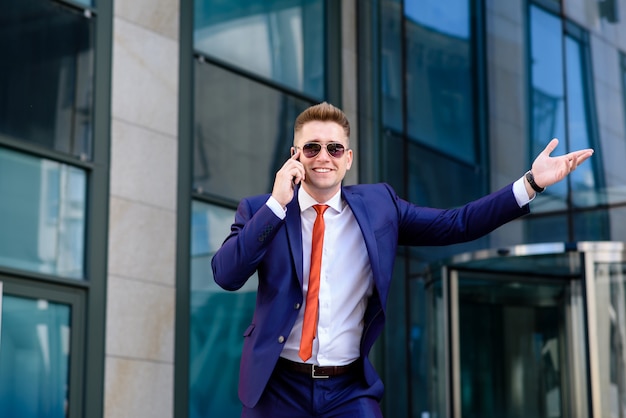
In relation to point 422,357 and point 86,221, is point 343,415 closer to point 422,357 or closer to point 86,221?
point 86,221

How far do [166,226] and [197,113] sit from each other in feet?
3.75

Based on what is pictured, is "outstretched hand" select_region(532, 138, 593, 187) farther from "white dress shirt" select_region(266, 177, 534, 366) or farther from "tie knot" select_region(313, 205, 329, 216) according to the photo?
"tie knot" select_region(313, 205, 329, 216)

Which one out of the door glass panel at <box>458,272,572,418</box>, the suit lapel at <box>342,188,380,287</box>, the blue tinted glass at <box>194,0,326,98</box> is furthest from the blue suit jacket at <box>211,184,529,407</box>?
the blue tinted glass at <box>194,0,326,98</box>

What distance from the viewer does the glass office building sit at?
8.52 meters

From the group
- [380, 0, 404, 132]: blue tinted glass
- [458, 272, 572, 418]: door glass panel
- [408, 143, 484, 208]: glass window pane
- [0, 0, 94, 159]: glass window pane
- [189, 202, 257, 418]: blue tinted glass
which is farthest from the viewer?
[380, 0, 404, 132]: blue tinted glass

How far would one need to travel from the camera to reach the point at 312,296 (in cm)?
377

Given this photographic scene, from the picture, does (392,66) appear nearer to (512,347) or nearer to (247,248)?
(512,347)

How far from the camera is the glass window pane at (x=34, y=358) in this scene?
26.6 feet

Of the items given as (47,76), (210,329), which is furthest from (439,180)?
(47,76)

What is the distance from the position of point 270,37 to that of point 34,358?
415cm

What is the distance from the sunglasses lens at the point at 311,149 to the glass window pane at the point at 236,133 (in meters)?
A: 6.10

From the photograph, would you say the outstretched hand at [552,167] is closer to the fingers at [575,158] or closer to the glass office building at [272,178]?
the fingers at [575,158]

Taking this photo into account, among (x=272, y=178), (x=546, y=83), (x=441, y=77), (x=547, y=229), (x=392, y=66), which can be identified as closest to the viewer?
(x=547, y=229)

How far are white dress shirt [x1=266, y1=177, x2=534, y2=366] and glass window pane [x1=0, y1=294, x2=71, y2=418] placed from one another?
4.78m
